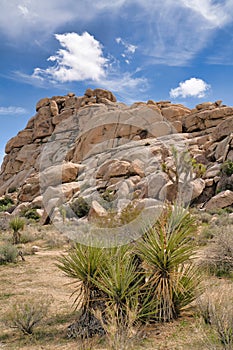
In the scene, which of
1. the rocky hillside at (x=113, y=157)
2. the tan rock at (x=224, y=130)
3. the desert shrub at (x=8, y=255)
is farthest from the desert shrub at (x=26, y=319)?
the tan rock at (x=224, y=130)

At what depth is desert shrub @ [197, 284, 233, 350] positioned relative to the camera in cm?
343

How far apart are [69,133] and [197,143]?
2485 centimetres

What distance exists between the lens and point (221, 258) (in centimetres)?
723

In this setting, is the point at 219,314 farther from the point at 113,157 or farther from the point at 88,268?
the point at 113,157

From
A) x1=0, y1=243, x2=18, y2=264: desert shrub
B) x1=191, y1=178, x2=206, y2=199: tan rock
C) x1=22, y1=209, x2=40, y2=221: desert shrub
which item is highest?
x1=191, y1=178, x2=206, y2=199: tan rock

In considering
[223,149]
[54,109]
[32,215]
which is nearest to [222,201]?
[223,149]

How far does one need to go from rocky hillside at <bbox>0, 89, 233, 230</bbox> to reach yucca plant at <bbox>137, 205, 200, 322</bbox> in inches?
409

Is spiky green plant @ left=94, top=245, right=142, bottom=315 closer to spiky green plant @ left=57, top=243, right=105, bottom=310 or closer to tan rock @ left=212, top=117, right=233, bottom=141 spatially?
spiky green plant @ left=57, top=243, right=105, bottom=310

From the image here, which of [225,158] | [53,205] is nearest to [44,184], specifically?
[53,205]

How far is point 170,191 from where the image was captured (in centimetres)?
2459

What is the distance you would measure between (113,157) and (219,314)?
115 feet

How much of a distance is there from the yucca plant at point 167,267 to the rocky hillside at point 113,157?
10.4 meters

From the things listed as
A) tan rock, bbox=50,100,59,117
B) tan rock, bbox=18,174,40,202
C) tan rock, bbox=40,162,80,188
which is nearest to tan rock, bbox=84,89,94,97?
tan rock, bbox=50,100,59,117

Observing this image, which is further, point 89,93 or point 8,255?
point 89,93
